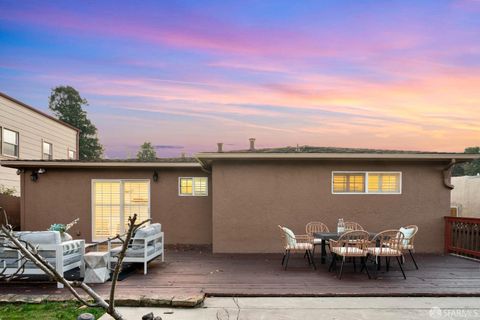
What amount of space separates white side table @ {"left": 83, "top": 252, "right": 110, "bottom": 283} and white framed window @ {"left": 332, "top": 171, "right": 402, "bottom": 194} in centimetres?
543

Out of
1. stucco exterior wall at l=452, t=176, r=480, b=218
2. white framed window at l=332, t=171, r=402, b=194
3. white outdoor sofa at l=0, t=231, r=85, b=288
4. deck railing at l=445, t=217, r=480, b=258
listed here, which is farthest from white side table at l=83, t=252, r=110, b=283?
stucco exterior wall at l=452, t=176, r=480, b=218

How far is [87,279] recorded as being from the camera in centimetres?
566

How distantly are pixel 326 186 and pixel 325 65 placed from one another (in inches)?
176

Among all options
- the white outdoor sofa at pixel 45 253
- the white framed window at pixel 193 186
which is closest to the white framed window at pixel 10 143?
the white framed window at pixel 193 186

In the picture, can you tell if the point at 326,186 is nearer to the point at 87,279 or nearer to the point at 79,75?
the point at 87,279

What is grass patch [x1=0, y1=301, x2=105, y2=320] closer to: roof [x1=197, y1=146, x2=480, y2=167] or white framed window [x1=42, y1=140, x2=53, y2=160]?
roof [x1=197, y1=146, x2=480, y2=167]

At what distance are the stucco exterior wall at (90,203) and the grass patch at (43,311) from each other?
5.00 m

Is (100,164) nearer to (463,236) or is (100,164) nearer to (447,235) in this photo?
(447,235)

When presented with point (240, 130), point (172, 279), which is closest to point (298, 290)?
point (172, 279)

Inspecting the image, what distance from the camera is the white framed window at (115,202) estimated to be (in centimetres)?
971

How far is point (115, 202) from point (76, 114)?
21.0 m

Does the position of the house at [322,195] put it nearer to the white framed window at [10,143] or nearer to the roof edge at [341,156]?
the roof edge at [341,156]

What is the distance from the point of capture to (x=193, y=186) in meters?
9.70

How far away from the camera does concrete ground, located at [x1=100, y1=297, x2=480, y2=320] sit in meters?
4.22
